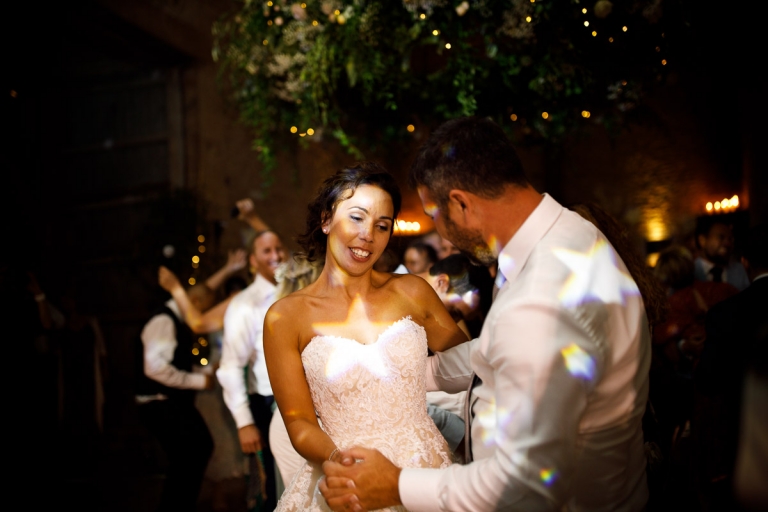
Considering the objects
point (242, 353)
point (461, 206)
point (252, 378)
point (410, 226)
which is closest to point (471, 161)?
point (461, 206)

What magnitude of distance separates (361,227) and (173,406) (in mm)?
2563

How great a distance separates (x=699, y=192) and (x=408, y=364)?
5.72 meters

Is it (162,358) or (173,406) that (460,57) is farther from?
(173,406)

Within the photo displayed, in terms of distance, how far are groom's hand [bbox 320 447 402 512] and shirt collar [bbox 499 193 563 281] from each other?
56cm

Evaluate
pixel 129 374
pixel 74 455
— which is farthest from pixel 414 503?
pixel 129 374

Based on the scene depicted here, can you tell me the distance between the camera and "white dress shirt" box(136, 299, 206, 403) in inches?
157

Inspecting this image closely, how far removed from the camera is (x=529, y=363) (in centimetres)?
125

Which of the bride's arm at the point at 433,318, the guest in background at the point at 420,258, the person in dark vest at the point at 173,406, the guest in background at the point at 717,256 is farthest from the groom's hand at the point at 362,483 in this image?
the guest in background at the point at 717,256

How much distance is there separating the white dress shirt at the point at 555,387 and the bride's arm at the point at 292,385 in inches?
18.6

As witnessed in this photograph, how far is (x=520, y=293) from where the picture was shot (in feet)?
4.35

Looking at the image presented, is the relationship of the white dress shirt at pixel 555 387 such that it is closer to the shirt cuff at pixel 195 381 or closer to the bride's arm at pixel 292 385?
the bride's arm at pixel 292 385

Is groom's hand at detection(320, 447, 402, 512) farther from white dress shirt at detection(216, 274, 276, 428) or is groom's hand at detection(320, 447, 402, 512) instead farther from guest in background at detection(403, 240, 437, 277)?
guest in background at detection(403, 240, 437, 277)

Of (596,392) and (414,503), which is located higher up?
(596,392)

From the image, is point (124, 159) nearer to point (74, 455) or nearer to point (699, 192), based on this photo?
point (74, 455)
